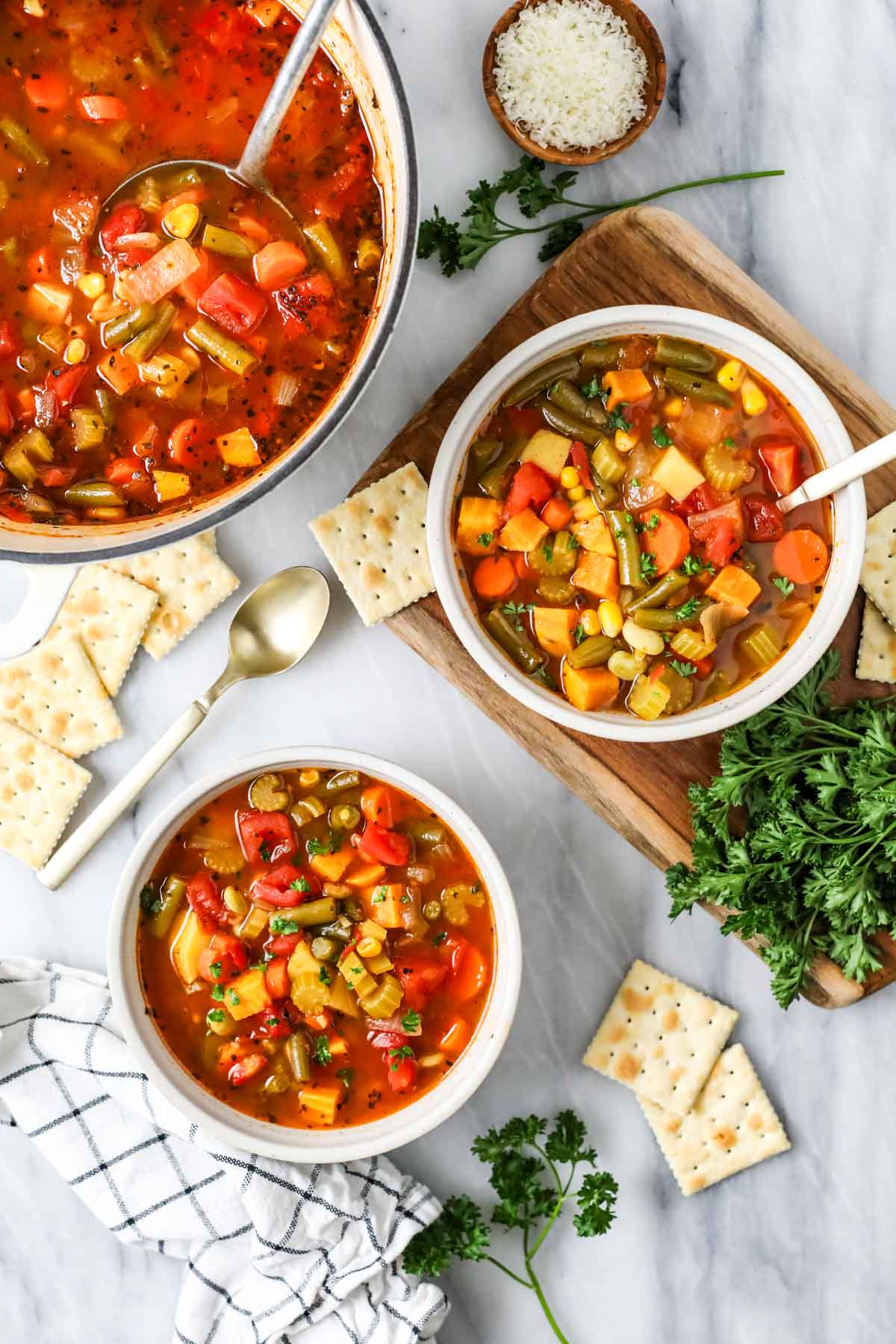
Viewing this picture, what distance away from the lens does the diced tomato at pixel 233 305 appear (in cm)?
274

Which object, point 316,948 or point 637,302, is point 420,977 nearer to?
point 316,948

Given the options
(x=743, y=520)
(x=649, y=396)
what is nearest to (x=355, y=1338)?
(x=743, y=520)

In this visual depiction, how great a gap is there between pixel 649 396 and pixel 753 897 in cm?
145

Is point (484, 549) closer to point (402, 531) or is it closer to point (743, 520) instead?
point (402, 531)

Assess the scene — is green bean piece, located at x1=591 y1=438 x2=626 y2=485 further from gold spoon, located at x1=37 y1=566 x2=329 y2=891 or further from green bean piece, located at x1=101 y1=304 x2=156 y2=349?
green bean piece, located at x1=101 y1=304 x2=156 y2=349

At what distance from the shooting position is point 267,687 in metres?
3.73

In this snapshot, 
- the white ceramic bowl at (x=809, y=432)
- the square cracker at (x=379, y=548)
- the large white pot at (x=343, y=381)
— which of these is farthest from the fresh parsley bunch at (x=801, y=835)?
the large white pot at (x=343, y=381)

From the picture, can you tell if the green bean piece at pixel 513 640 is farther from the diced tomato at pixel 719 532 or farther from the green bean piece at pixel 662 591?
the diced tomato at pixel 719 532

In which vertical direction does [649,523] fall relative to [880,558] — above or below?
above

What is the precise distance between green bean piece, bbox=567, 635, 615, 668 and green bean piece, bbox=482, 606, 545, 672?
100 millimetres

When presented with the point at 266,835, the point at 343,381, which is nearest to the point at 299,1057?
the point at 266,835

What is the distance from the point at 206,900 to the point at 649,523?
1.71 m

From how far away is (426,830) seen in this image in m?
3.49

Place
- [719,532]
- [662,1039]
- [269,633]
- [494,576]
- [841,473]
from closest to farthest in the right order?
[841,473], [719,532], [494,576], [269,633], [662,1039]
